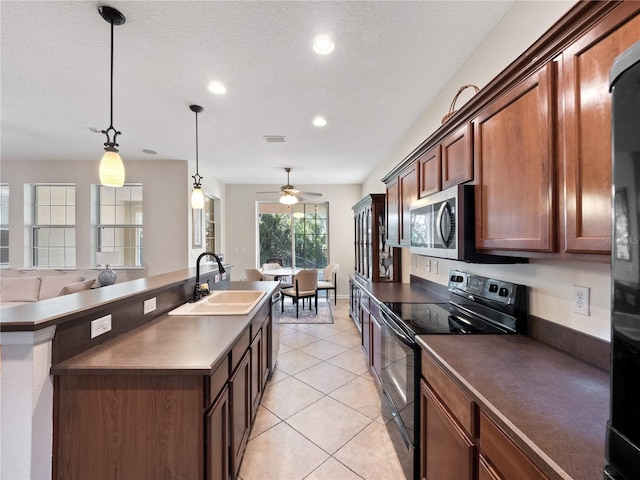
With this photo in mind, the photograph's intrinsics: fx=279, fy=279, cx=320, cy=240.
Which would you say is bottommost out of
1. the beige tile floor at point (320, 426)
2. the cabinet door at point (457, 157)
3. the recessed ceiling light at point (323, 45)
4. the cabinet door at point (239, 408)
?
the beige tile floor at point (320, 426)

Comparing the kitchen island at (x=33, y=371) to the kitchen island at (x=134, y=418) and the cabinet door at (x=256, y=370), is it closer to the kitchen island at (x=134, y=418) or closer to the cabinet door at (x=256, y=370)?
the kitchen island at (x=134, y=418)

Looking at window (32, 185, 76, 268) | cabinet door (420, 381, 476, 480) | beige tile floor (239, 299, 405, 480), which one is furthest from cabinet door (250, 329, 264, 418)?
window (32, 185, 76, 268)

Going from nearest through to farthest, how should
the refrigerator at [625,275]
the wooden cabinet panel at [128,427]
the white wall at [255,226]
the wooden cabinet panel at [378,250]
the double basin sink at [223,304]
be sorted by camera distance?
1. the refrigerator at [625,275]
2. the wooden cabinet panel at [128,427]
3. the double basin sink at [223,304]
4. the wooden cabinet panel at [378,250]
5. the white wall at [255,226]

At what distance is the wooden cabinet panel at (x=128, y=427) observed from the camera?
1107 mm

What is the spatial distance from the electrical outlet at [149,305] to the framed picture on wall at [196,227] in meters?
3.47

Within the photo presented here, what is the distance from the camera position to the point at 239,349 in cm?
166

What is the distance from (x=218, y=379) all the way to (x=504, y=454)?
1.10m

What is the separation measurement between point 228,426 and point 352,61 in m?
2.49

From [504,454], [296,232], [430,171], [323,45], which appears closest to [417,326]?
[504,454]

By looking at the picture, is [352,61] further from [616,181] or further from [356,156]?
[356,156]

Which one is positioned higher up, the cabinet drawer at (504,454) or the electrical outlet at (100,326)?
the electrical outlet at (100,326)

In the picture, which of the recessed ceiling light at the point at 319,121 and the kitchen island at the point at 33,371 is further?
the recessed ceiling light at the point at 319,121

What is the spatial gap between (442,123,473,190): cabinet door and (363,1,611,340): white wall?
20.9 inches

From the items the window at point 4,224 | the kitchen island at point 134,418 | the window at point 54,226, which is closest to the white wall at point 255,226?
the window at point 54,226
